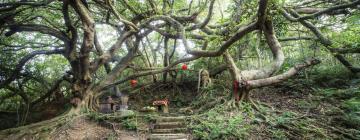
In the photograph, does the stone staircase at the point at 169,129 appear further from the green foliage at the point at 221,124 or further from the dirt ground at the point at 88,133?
the dirt ground at the point at 88,133

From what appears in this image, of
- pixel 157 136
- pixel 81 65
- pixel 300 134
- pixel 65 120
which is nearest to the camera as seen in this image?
pixel 300 134

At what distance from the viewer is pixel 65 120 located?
6.06 m

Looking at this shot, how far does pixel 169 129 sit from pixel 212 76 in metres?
3.62

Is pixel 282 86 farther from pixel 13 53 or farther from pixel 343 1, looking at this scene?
pixel 13 53

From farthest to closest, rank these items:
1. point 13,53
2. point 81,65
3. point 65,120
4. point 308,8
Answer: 1. point 13,53
2. point 308,8
3. point 81,65
4. point 65,120

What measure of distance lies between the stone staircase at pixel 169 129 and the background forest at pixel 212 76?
75 millimetres

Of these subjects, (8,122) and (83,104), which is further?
(8,122)

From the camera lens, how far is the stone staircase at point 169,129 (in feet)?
17.2

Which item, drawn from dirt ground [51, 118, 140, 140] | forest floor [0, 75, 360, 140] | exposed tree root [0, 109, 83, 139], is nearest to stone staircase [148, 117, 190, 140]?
forest floor [0, 75, 360, 140]

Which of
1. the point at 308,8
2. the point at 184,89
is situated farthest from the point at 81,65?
the point at 308,8

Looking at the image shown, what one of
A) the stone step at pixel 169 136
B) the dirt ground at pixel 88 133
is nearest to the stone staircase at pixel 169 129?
the stone step at pixel 169 136

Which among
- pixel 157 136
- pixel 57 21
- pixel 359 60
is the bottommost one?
pixel 157 136

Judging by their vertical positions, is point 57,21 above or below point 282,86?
above

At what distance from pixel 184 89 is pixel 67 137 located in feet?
16.3
